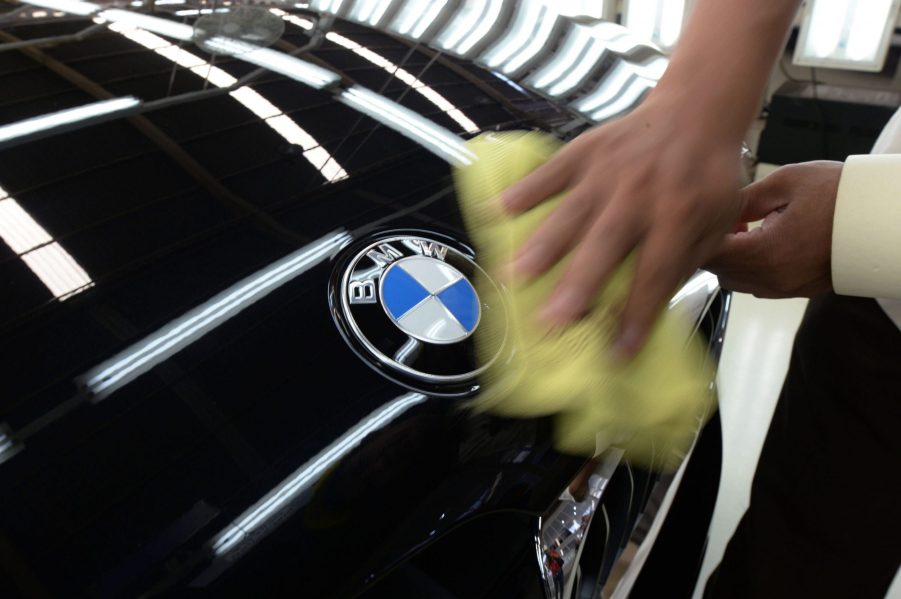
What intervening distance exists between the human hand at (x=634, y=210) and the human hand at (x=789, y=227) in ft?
0.46

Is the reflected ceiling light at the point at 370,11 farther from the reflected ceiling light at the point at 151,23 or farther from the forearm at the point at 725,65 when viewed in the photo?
the forearm at the point at 725,65

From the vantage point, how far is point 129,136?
0.51 m

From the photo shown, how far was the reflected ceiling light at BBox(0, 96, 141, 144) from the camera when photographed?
484mm

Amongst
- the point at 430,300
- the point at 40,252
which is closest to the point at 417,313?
the point at 430,300

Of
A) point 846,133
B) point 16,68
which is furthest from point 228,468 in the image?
point 846,133

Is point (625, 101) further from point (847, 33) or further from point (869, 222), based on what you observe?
point (847, 33)

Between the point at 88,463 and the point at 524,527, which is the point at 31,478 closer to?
the point at 88,463

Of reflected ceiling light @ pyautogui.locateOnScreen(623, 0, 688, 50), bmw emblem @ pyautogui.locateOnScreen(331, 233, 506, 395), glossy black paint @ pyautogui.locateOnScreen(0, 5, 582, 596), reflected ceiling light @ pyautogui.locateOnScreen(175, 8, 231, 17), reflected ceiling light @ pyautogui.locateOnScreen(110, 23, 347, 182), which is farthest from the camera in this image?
reflected ceiling light @ pyautogui.locateOnScreen(623, 0, 688, 50)

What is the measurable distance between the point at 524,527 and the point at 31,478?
302 millimetres

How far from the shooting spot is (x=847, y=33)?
76.5 inches

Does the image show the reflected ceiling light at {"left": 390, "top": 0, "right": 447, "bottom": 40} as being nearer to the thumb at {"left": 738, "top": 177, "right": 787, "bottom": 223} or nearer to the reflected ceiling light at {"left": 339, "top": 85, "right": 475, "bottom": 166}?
the reflected ceiling light at {"left": 339, "top": 85, "right": 475, "bottom": 166}

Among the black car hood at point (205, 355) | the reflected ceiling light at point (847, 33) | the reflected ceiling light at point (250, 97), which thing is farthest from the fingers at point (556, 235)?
the reflected ceiling light at point (847, 33)

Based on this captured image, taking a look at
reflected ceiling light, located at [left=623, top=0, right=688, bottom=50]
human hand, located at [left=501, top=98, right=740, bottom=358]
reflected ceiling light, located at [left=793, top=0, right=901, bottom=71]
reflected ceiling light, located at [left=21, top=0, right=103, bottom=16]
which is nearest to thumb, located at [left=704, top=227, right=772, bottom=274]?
human hand, located at [left=501, top=98, right=740, bottom=358]

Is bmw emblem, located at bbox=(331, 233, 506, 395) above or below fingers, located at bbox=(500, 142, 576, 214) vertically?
below
